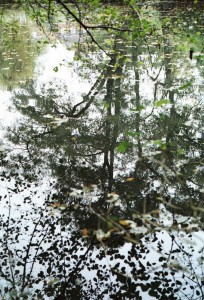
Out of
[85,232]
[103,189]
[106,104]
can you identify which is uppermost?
[106,104]

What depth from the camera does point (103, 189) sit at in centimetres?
426

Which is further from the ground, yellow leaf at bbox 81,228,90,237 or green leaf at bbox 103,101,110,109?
green leaf at bbox 103,101,110,109

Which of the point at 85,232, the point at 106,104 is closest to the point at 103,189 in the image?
the point at 85,232

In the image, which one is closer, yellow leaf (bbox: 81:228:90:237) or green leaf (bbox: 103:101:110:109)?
yellow leaf (bbox: 81:228:90:237)

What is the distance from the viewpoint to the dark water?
9.79 feet

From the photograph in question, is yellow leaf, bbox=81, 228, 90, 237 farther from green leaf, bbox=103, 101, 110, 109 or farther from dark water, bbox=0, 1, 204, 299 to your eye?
green leaf, bbox=103, 101, 110, 109

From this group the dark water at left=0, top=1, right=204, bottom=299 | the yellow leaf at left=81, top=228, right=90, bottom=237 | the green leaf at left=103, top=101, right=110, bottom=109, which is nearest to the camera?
the dark water at left=0, top=1, right=204, bottom=299

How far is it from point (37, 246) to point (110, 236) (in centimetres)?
72

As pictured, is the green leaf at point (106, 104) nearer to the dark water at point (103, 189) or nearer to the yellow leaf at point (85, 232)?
the dark water at point (103, 189)

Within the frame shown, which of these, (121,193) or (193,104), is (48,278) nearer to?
(121,193)

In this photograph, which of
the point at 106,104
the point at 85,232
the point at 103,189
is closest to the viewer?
the point at 85,232

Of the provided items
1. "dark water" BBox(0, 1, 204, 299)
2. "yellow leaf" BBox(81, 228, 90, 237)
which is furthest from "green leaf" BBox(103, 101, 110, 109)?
"yellow leaf" BBox(81, 228, 90, 237)

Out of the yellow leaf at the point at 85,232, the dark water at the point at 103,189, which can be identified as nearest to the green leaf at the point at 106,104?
the dark water at the point at 103,189

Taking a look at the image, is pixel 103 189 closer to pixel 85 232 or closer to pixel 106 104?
pixel 85 232
